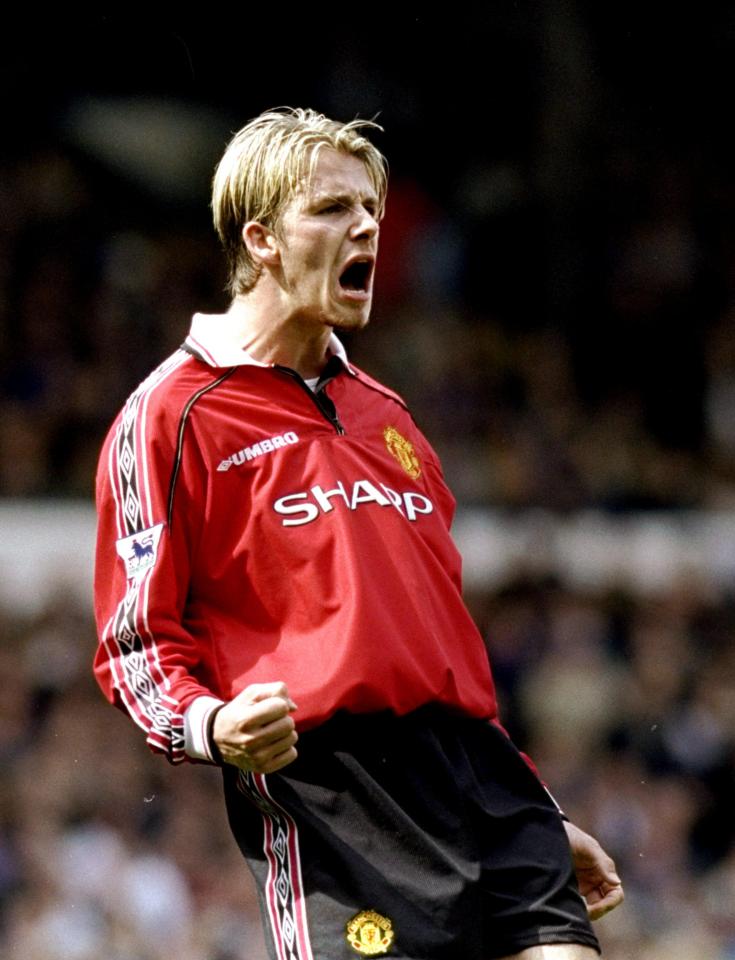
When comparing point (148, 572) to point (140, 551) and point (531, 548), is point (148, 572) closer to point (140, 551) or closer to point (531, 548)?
point (140, 551)

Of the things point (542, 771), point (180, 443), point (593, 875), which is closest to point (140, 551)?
point (180, 443)

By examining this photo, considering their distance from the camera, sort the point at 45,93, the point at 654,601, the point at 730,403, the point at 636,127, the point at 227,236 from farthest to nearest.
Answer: the point at 636,127 < the point at 45,93 < the point at 730,403 < the point at 654,601 < the point at 227,236

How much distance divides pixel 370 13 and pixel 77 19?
2.20 m

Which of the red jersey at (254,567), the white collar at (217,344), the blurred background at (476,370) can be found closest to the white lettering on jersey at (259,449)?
the red jersey at (254,567)

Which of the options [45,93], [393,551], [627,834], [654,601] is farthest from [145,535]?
[45,93]

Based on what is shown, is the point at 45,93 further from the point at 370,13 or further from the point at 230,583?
the point at 230,583

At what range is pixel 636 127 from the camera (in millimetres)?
13648

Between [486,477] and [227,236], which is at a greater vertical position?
[227,236]

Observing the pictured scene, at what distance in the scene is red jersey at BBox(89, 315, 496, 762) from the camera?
3.64 meters

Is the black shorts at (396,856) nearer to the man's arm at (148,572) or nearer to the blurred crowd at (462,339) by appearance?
the man's arm at (148,572)

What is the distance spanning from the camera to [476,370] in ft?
38.4

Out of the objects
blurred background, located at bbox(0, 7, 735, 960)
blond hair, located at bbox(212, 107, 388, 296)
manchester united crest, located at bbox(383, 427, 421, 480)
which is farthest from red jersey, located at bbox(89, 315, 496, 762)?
blurred background, located at bbox(0, 7, 735, 960)

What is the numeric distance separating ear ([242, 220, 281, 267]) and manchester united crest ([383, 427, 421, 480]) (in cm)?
42

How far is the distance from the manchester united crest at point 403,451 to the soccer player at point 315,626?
0.21 feet
